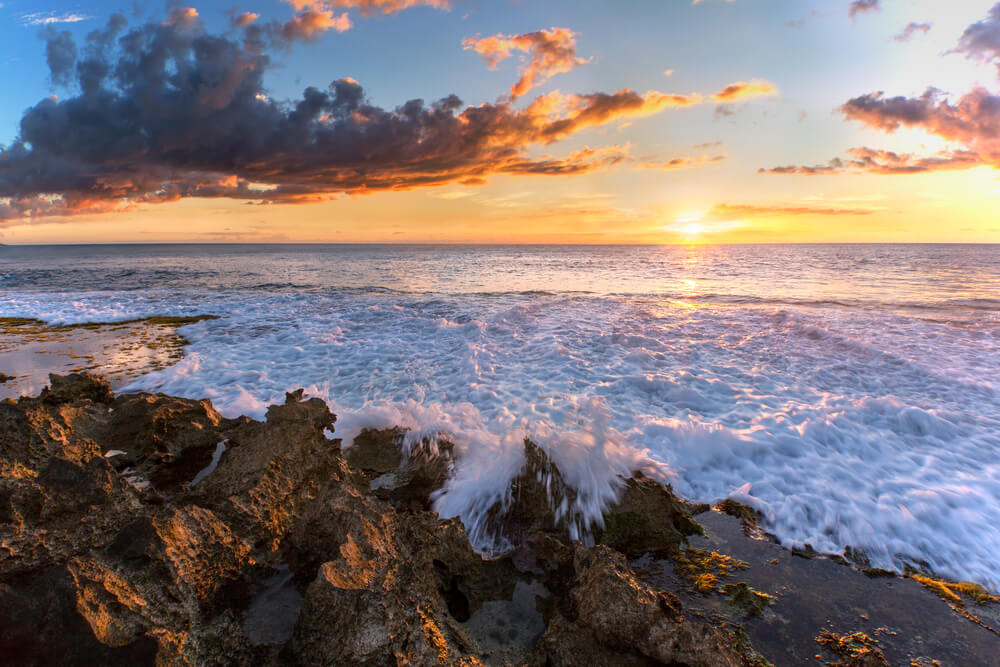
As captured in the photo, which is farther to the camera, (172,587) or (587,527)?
(587,527)

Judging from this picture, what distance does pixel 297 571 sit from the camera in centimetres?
329

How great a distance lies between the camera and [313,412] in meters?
5.77

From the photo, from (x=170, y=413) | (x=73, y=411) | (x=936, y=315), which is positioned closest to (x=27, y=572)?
(x=170, y=413)

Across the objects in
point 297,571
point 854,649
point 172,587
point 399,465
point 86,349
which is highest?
point 172,587

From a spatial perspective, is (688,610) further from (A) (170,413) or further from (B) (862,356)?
(B) (862,356)

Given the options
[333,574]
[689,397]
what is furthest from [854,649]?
[689,397]

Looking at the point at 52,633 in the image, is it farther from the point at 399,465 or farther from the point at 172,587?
the point at 399,465

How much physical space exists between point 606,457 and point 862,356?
932cm

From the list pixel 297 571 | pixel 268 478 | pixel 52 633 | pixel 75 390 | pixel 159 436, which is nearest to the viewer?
pixel 52 633

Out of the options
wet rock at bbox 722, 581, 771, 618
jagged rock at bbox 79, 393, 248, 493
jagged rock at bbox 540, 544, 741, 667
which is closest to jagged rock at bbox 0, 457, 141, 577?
jagged rock at bbox 79, 393, 248, 493

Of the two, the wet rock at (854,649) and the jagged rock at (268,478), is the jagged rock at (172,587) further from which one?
the wet rock at (854,649)

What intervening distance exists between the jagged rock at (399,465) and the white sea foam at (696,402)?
0.22m

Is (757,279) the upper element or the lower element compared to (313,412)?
upper

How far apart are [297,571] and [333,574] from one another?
3.20 feet
